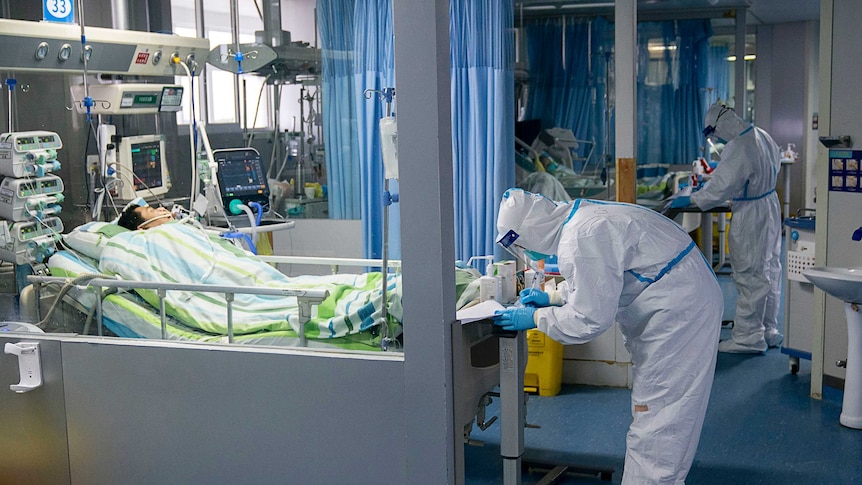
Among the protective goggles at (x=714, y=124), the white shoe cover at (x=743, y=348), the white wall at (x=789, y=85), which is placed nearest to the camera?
the white shoe cover at (x=743, y=348)

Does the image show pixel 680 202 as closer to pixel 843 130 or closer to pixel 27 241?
pixel 843 130

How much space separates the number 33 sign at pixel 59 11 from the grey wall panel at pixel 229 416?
1.33 metres

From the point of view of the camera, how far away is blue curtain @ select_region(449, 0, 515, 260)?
4832 millimetres

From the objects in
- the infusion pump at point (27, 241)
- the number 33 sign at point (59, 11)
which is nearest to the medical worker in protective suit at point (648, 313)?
the infusion pump at point (27, 241)

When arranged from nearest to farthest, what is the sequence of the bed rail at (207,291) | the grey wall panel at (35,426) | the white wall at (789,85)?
the bed rail at (207,291) < the grey wall panel at (35,426) < the white wall at (789,85)

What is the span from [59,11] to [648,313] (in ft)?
8.38

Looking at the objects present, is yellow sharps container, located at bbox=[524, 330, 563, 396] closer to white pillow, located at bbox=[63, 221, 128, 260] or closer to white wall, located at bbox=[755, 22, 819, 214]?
white pillow, located at bbox=[63, 221, 128, 260]

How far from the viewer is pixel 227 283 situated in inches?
135

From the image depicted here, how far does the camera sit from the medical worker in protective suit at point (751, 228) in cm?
577

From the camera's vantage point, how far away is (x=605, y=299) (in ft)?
9.84

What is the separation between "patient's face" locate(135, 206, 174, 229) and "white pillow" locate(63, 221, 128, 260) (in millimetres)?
130

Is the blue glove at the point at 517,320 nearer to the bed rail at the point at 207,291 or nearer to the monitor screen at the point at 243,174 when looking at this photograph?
the bed rail at the point at 207,291

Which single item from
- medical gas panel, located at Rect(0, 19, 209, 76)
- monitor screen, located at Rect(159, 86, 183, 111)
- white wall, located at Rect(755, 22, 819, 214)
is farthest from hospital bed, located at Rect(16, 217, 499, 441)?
white wall, located at Rect(755, 22, 819, 214)

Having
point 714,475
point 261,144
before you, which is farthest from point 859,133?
point 261,144
